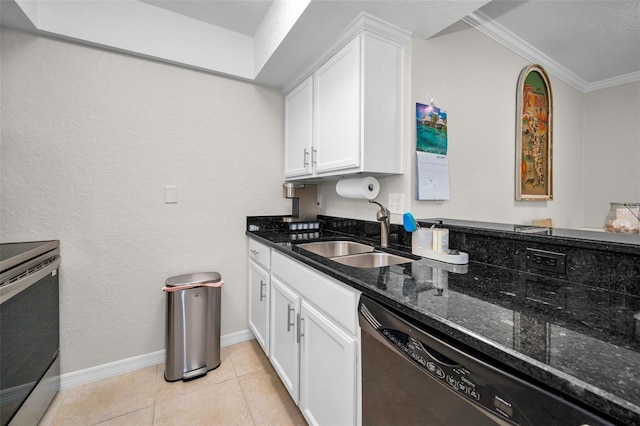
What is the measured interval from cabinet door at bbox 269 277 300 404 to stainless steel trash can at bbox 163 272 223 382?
43cm

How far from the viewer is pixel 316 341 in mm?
1238

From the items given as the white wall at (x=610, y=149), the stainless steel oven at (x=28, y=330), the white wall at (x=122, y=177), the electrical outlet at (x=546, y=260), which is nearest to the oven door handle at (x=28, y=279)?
the stainless steel oven at (x=28, y=330)

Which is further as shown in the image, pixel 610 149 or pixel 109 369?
pixel 610 149

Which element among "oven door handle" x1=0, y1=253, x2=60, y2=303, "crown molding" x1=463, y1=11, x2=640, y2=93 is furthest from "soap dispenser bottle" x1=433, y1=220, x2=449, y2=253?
"oven door handle" x1=0, y1=253, x2=60, y2=303

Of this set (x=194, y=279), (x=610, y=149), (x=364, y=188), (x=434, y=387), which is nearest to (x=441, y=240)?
(x=364, y=188)

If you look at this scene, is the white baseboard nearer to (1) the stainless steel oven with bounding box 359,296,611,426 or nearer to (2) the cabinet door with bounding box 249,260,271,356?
(2) the cabinet door with bounding box 249,260,271,356

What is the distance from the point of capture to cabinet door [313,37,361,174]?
4.89 ft

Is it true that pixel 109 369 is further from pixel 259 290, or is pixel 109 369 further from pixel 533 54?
pixel 533 54

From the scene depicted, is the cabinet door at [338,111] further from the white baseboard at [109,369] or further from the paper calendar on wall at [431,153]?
the white baseboard at [109,369]

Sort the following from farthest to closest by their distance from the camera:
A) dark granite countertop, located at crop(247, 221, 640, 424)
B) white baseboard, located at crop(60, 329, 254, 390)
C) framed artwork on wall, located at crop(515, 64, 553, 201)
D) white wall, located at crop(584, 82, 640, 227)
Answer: white wall, located at crop(584, 82, 640, 227) < framed artwork on wall, located at crop(515, 64, 553, 201) < white baseboard, located at crop(60, 329, 254, 390) < dark granite countertop, located at crop(247, 221, 640, 424)

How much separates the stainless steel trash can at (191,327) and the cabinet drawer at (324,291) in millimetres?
616

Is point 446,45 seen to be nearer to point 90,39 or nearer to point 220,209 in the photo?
point 220,209

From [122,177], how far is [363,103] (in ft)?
5.29

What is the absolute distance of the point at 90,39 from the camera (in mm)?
1663
